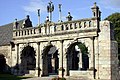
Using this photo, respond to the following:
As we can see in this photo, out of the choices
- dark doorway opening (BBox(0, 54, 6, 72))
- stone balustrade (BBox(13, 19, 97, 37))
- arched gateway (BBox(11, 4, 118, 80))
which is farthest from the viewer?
dark doorway opening (BBox(0, 54, 6, 72))

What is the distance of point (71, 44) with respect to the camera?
27828mm

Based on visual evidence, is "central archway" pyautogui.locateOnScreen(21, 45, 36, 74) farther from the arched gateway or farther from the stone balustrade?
the stone balustrade

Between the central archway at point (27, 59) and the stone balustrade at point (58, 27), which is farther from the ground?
the stone balustrade at point (58, 27)

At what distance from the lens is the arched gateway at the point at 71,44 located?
83.5ft

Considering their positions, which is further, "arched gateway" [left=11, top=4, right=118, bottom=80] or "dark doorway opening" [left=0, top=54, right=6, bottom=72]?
"dark doorway opening" [left=0, top=54, right=6, bottom=72]

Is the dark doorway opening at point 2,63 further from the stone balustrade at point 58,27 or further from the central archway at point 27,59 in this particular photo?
the stone balustrade at point 58,27

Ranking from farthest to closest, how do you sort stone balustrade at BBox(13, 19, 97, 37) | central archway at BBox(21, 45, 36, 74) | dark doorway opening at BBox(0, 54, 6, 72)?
dark doorway opening at BBox(0, 54, 6, 72) < central archway at BBox(21, 45, 36, 74) < stone balustrade at BBox(13, 19, 97, 37)

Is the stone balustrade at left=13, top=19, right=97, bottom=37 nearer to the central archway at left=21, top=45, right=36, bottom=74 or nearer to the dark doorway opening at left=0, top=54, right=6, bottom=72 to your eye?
the central archway at left=21, top=45, right=36, bottom=74

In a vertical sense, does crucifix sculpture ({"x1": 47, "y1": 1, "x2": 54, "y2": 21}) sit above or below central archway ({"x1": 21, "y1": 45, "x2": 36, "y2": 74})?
above

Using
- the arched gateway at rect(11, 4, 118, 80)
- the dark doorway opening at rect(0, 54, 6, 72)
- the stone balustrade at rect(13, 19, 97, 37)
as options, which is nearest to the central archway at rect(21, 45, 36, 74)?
the arched gateway at rect(11, 4, 118, 80)

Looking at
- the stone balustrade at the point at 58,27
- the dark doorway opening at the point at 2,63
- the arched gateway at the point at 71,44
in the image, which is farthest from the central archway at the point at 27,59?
the dark doorway opening at the point at 2,63

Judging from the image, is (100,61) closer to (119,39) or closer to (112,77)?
(112,77)

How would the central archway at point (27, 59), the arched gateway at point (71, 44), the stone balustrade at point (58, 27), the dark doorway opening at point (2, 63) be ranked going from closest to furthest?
the arched gateway at point (71, 44), the stone balustrade at point (58, 27), the central archway at point (27, 59), the dark doorway opening at point (2, 63)

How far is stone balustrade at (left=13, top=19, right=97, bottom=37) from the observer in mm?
26547
